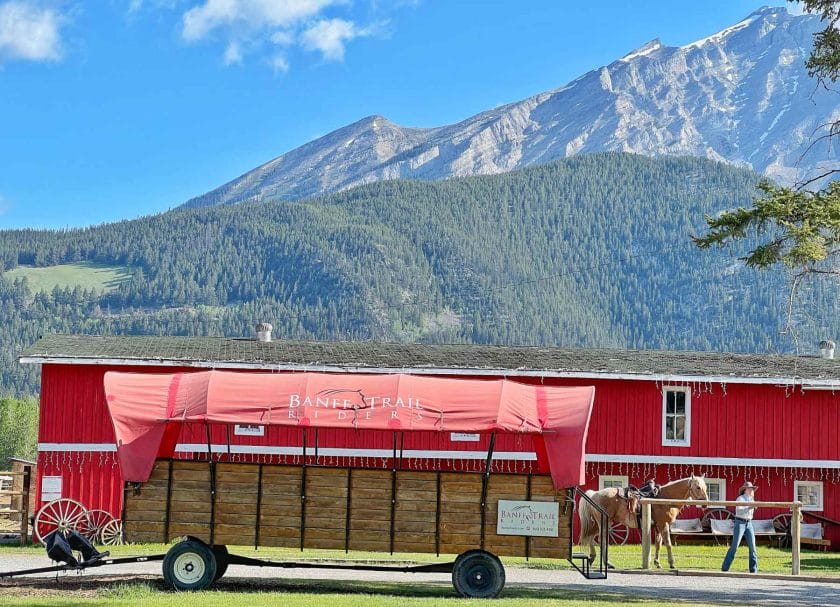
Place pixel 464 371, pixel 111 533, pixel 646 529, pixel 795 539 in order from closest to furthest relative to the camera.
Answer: pixel 795 539, pixel 646 529, pixel 111 533, pixel 464 371

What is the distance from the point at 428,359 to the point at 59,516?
38.4 feet

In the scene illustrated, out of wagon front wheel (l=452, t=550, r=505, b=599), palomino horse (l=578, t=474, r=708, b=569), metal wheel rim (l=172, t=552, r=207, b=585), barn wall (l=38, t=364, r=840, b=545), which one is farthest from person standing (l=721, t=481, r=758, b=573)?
metal wheel rim (l=172, t=552, r=207, b=585)

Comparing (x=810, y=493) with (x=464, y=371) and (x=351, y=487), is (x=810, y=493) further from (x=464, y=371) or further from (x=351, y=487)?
(x=351, y=487)

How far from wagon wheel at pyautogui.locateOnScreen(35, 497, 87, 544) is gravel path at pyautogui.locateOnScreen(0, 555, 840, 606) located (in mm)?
6907

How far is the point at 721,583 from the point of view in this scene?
77.4 feet

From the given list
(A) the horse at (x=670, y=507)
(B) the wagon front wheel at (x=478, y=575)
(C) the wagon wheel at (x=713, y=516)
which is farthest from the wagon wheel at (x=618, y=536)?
(B) the wagon front wheel at (x=478, y=575)

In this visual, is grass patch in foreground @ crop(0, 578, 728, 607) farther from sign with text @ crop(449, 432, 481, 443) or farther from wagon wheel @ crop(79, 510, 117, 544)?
A: sign with text @ crop(449, 432, 481, 443)

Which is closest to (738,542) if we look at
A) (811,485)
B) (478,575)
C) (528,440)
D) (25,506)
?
(478,575)

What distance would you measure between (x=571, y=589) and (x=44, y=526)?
16887 mm

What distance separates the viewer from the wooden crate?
20.2 meters

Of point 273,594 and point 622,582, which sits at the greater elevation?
point 273,594

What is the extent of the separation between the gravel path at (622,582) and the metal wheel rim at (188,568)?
580 millimetres

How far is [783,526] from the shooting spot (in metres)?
36.0

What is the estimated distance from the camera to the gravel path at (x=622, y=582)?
2091 cm
